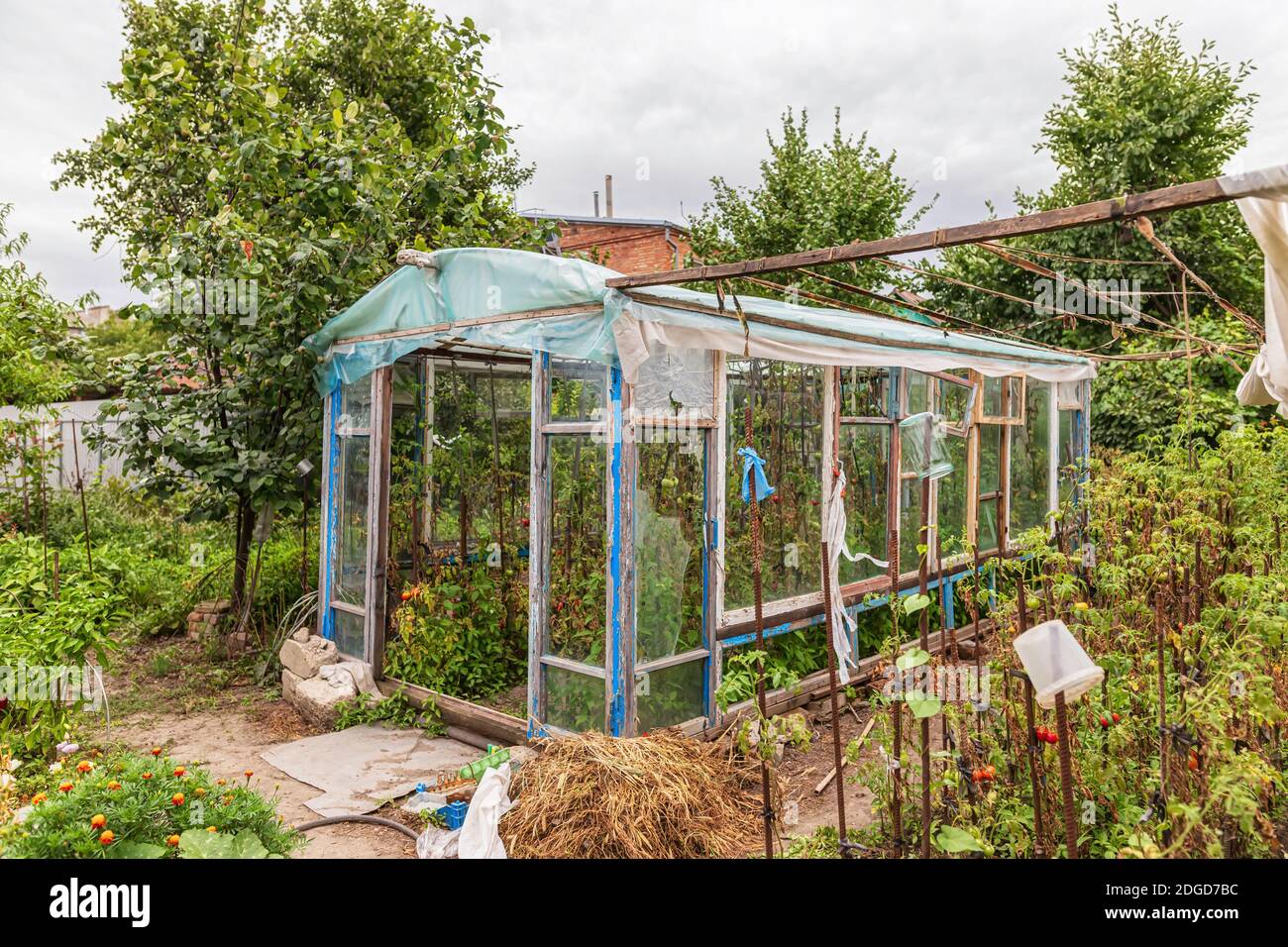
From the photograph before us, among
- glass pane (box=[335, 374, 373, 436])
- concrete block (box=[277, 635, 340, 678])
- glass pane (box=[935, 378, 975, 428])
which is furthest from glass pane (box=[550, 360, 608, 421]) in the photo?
glass pane (box=[935, 378, 975, 428])

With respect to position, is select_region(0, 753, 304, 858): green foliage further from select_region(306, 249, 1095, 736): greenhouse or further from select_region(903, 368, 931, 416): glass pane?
select_region(903, 368, 931, 416): glass pane

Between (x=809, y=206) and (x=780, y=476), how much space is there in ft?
29.0

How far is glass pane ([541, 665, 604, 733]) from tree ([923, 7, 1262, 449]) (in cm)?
892

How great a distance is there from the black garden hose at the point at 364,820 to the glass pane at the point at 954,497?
17.0 ft

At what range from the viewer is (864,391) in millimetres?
6500

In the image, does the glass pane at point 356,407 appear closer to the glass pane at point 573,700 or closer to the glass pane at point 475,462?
the glass pane at point 475,462

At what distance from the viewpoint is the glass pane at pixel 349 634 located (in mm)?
6301

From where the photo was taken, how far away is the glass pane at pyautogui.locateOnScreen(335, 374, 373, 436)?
6.38m

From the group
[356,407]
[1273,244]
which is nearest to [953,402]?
[356,407]

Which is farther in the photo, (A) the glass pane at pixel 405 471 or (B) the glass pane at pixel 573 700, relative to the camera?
(A) the glass pane at pixel 405 471

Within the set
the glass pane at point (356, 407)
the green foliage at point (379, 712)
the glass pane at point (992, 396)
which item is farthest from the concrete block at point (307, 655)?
the glass pane at point (992, 396)
